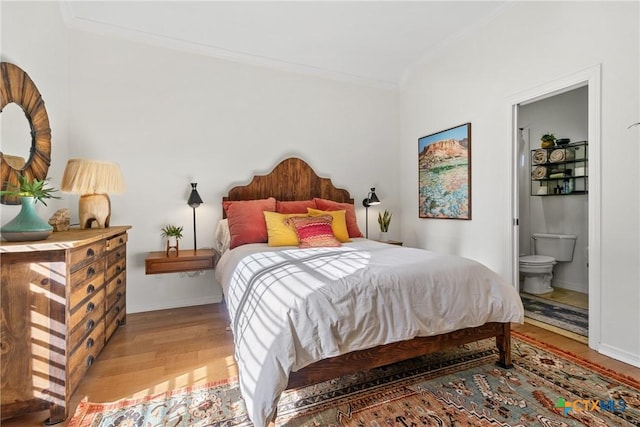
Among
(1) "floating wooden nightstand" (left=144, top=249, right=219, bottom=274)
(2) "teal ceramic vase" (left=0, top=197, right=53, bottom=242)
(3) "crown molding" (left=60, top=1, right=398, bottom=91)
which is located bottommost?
(1) "floating wooden nightstand" (left=144, top=249, right=219, bottom=274)

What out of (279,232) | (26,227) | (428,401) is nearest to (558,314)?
(428,401)

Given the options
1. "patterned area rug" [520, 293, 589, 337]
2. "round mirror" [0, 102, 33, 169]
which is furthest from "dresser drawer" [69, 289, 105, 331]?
"patterned area rug" [520, 293, 589, 337]

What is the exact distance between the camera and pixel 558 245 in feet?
12.6

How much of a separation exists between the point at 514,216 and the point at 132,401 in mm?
3189

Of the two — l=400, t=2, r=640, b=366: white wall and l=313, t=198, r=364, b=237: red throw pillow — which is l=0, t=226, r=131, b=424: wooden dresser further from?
l=400, t=2, r=640, b=366: white wall

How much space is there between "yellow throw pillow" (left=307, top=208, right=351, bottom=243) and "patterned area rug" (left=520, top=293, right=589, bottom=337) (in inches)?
73.8

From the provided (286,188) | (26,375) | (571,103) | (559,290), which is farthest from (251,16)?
(559,290)

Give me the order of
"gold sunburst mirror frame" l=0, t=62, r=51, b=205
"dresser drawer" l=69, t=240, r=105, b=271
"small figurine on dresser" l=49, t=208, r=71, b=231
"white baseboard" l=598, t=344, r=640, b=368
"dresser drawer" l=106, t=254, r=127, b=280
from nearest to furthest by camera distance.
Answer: "dresser drawer" l=69, t=240, r=105, b=271 → "gold sunburst mirror frame" l=0, t=62, r=51, b=205 → "white baseboard" l=598, t=344, r=640, b=368 → "small figurine on dresser" l=49, t=208, r=71, b=231 → "dresser drawer" l=106, t=254, r=127, b=280

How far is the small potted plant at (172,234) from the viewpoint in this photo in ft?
10.2

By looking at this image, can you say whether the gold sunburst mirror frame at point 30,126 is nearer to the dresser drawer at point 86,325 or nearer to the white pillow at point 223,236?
the dresser drawer at point 86,325

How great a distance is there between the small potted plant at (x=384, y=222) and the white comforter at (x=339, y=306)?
1933mm

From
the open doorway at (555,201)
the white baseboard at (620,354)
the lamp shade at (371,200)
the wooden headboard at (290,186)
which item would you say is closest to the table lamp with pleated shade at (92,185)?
the wooden headboard at (290,186)

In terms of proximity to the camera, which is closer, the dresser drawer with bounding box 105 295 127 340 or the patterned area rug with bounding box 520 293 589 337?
the dresser drawer with bounding box 105 295 127 340

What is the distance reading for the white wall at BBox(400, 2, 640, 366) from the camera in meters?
2.04
